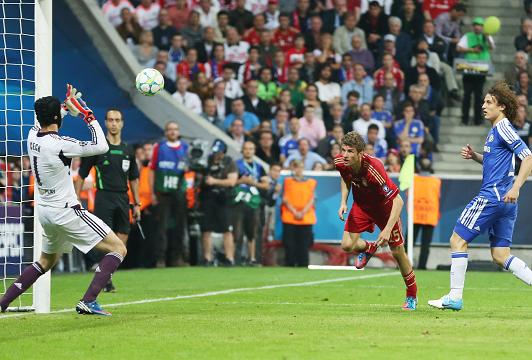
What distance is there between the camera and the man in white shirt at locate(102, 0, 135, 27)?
27594 millimetres

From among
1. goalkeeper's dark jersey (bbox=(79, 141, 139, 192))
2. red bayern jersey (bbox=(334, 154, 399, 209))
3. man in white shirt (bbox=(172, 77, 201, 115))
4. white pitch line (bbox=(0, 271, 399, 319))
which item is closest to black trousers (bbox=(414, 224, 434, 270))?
white pitch line (bbox=(0, 271, 399, 319))

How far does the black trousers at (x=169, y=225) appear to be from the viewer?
23250 millimetres

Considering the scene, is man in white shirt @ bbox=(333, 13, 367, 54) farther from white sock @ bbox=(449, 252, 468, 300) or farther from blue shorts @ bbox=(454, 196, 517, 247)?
blue shorts @ bbox=(454, 196, 517, 247)

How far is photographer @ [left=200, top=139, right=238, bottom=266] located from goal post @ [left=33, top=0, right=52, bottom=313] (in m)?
10.8

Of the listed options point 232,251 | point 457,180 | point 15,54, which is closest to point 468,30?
point 457,180

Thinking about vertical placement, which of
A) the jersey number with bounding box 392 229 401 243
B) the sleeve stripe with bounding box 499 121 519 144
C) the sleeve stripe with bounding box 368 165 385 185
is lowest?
the jersey number with bounding box 392 229 401 243

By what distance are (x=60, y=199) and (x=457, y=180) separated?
542 inches

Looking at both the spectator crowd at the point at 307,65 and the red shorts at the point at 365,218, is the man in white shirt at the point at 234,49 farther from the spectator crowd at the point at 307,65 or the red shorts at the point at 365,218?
the red shorts at the point at 365,218

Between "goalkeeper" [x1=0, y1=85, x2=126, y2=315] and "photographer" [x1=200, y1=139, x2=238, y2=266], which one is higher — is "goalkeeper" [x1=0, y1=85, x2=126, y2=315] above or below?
above

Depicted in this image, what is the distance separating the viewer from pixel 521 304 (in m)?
14.5

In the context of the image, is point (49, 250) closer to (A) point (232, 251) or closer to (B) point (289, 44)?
(A) point (232, 251)

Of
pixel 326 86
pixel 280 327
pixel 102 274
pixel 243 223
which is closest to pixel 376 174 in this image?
pixel 280 327

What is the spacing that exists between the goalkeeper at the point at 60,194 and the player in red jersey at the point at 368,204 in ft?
8.42

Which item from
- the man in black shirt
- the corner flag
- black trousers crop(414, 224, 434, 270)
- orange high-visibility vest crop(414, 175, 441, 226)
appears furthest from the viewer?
orange high-visibility vest crop(414, 175, 441, 226)
